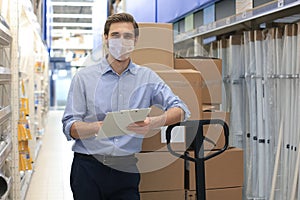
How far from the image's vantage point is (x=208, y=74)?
3.22 metres

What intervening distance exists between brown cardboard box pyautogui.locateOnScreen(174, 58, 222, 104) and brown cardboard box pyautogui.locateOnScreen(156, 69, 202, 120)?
1.06ft

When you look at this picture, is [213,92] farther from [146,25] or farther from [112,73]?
[112,73]

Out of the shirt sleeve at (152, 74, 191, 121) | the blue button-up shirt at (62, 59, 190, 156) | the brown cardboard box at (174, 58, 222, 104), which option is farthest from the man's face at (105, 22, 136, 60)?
the brown cardboard box at (174, 58, 222, 104)

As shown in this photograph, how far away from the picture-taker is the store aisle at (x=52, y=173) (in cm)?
509

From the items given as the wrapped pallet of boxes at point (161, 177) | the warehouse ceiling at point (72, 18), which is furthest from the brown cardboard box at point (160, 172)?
the warehouse ceiling at point (72, 18)

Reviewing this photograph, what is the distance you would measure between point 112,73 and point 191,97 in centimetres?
73

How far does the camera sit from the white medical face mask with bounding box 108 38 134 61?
7.16 ft

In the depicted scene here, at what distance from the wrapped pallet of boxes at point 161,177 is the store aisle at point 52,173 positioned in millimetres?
2425

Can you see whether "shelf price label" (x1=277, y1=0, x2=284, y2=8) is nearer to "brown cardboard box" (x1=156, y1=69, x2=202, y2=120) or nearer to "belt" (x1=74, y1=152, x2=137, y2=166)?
"brown cardboard box" (x1=156, y1=69, x2=202, y2=120)

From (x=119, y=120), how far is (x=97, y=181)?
1.31 feet

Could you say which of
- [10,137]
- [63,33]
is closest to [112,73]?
[10,137]

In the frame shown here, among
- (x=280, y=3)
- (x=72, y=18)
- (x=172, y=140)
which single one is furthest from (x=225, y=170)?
(x=72, y=18)

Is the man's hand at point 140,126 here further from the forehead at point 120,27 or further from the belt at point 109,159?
the forehead at point 120,27

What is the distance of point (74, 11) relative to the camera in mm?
16891
